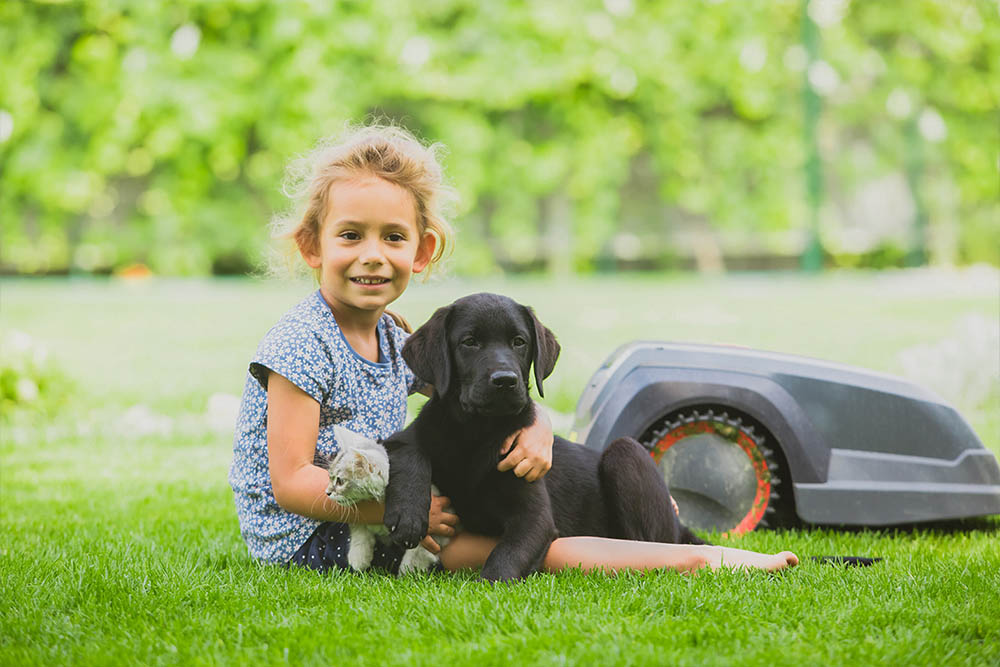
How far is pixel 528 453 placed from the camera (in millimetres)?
2945

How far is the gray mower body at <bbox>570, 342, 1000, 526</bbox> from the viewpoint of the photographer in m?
3.68

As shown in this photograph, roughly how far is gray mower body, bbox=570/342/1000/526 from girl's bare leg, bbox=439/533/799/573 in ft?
2.21

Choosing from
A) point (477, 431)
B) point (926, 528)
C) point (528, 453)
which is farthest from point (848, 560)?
point (477, 431)

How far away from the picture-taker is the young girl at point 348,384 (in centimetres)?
297

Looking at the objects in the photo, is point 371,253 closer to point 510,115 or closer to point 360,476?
point 360,476

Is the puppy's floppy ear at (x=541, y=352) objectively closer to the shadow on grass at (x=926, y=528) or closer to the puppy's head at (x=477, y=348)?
the puppy's head at (x=477, y=348)

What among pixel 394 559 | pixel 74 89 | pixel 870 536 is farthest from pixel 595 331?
pixel 74 89

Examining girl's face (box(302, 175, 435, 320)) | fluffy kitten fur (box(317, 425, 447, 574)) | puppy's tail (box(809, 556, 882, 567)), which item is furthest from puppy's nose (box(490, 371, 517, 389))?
puppy's tail (box(809, 556, 882, 567))

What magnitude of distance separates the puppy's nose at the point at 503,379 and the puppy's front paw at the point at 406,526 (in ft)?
1.33

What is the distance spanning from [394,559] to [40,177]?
14.9 m

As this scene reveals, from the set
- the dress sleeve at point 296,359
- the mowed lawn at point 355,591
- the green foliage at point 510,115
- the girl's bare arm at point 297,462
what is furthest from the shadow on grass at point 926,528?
the green foliage at point 510,115

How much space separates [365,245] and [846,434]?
1.84 metres

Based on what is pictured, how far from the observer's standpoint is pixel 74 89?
15.8 metres

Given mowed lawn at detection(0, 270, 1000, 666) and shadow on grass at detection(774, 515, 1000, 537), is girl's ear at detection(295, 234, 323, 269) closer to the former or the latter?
mowed lawn at detection(0, 270, 1000, 666)
